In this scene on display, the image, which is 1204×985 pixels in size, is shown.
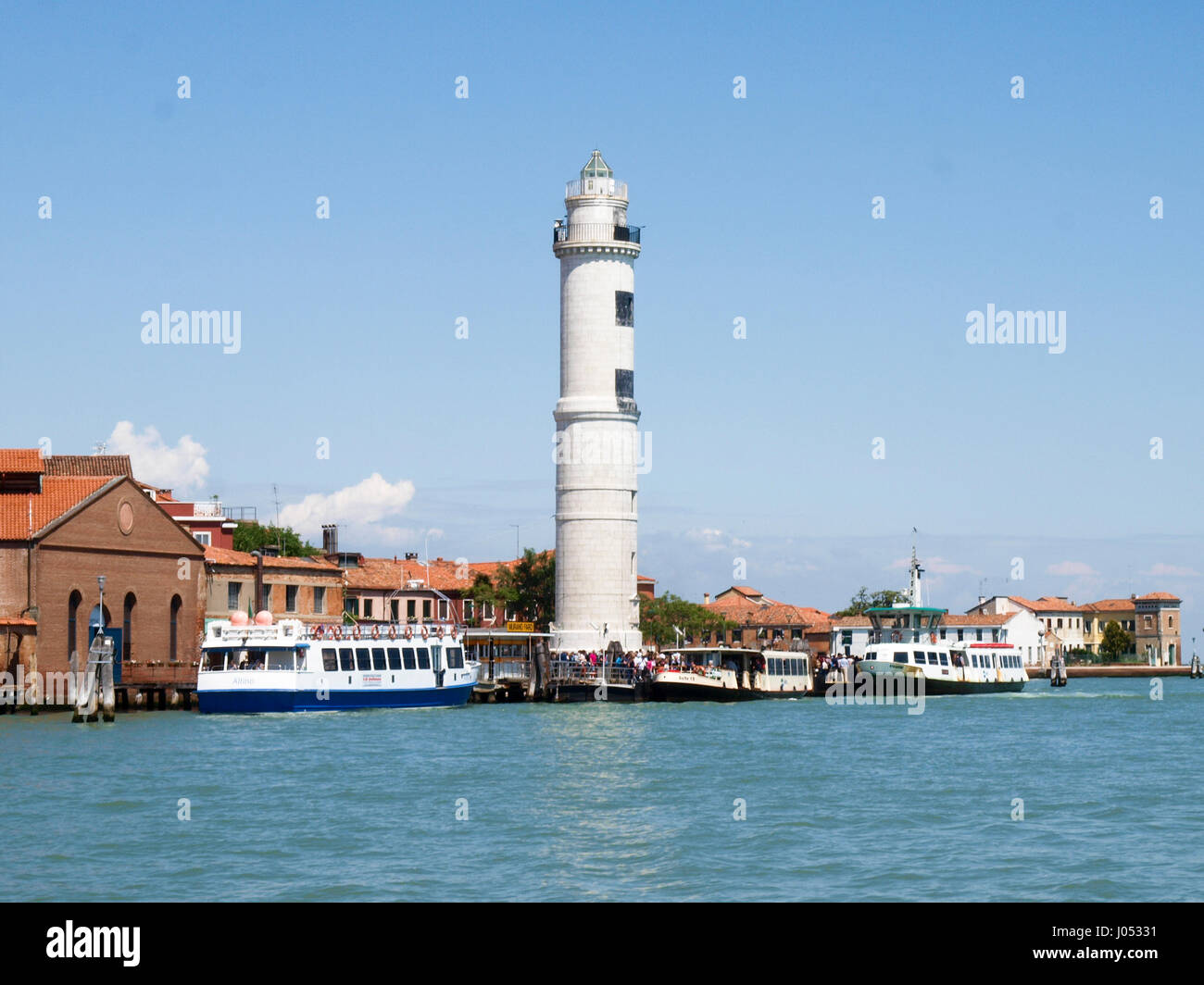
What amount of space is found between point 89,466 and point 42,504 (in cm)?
1346

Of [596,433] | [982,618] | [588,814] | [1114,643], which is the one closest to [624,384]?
[596,433]

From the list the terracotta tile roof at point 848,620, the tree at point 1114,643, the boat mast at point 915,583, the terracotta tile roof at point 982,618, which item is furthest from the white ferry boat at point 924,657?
the tree at point 1114,643

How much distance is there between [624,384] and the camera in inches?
2923

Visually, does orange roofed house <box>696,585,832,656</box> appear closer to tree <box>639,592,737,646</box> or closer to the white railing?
tree <box>639,592,737,646</box>

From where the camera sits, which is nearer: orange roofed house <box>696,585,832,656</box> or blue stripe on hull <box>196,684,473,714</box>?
blue stripe on hull <box>196,684,473,714</box>

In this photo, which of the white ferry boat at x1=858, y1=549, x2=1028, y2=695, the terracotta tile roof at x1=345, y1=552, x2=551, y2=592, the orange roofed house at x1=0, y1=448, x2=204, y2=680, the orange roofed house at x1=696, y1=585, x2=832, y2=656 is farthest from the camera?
the orange roofed house at x1=696, y1=585, x2=832, y2=656

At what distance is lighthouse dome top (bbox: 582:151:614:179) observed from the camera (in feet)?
254

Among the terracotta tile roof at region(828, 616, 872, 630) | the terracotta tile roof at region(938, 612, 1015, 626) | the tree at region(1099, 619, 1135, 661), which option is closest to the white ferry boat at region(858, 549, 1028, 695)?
the terracotta tile roof at region(828, 616, 872, 630)

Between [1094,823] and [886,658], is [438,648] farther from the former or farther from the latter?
[1094,823]

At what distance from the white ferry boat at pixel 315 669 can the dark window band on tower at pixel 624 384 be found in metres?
16.7

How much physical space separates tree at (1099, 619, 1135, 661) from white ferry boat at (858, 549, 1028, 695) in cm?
7515

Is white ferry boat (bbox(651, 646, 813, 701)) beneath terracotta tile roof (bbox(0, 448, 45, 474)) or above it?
beneath

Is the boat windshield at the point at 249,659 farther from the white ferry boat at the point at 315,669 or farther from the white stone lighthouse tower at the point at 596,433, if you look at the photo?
the white stone lighthouse tower at the point at 596,433
